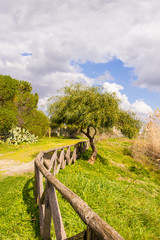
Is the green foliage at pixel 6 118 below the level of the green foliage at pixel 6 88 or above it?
below

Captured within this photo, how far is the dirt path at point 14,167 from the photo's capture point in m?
8.20

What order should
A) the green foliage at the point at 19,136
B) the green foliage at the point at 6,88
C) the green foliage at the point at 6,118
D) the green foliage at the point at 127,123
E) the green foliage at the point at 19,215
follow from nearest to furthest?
the green foliage at the point at 19,215 < the green foliage at the point at 127,123 < the green foliage at the point at 6,118 < the green foliage at the point at 6,88 < the green foliage at the point at 19,136

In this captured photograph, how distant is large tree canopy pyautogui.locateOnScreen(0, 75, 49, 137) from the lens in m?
15.5

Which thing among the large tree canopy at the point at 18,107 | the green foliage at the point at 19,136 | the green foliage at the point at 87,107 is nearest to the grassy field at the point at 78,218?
→ the green foliage at the point at 87,107

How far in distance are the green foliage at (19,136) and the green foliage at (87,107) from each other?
935 cm

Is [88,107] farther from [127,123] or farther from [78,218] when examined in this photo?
[78,218]

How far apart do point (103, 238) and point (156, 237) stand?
8.93 ft

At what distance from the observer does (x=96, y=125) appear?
9.57 metres

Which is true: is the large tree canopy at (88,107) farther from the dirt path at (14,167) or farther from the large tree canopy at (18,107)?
the large tree canopy at (18,107)

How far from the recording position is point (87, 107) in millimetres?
9578

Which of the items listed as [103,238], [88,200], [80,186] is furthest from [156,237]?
[103,238]

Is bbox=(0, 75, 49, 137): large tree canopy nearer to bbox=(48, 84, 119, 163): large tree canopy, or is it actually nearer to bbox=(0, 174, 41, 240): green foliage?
bbox=(48, 84, 119, 163): large tree canopy

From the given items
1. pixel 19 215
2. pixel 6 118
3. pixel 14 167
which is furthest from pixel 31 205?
pixel 6 118

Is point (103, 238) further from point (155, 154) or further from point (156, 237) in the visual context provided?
point (155, 154)
